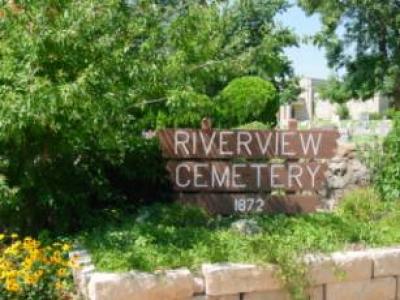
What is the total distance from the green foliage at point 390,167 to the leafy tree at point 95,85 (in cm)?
246

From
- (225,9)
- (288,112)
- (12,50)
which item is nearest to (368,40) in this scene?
(288,112)

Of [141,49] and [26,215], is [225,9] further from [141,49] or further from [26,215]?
[26,215]

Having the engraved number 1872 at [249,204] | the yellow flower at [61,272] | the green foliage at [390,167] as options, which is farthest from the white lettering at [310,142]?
the yellow flower at [61,272]

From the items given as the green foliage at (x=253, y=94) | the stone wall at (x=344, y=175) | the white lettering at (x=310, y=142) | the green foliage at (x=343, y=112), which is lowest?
the stone wall at (x=344, y=175)

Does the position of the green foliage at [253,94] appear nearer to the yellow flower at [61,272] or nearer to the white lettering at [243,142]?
the white lettering at [243,142]

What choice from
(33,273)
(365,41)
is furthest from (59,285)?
(365,41)

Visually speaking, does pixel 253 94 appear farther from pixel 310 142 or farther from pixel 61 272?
pixel 61 272

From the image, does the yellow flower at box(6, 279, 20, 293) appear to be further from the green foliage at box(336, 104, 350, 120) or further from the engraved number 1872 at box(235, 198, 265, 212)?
the green foliage at box(336, 104, 350, 120)

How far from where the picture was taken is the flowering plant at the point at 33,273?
4.57m

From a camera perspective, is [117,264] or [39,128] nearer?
→ [117,264]

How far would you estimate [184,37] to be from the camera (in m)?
6.09

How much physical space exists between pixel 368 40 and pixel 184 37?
84.5 feet

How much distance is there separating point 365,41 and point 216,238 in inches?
1055

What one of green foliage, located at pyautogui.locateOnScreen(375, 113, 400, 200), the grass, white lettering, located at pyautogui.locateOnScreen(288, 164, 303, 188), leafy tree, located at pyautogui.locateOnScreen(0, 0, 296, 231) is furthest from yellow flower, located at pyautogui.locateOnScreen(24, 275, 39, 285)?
green foliage, located at pyautogui.locateOnScreen(375, 113, 400, 200)
